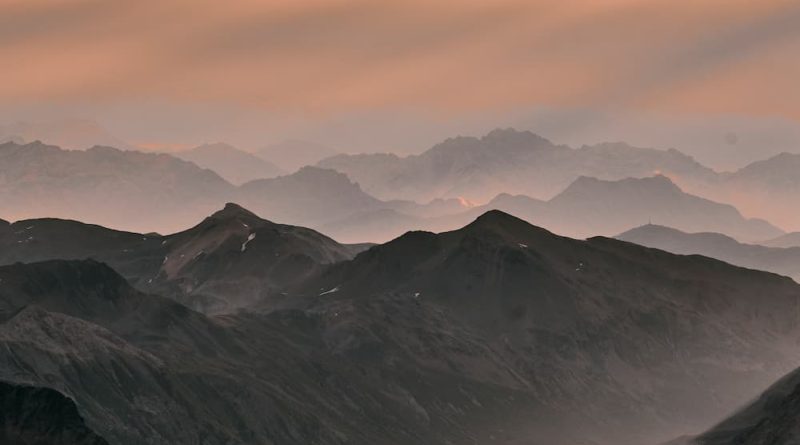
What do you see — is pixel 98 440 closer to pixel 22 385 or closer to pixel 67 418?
pixel 67 418

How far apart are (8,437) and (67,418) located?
23.9 feet

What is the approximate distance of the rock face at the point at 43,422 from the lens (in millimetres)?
180125

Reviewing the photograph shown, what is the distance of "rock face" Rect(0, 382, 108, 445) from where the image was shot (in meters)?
180

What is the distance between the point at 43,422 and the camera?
183625 mm

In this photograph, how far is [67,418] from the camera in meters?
183

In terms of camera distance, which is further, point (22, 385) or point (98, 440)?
point (22, 385)

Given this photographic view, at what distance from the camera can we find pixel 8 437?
596 feet

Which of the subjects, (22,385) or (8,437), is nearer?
(8,437)

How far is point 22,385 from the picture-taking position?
198125mm

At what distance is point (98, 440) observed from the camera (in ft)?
597

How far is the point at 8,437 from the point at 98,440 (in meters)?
10.8

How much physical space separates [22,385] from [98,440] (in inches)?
845

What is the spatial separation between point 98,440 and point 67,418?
487 cm

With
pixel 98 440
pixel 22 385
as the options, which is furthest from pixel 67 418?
pixel 22 385
